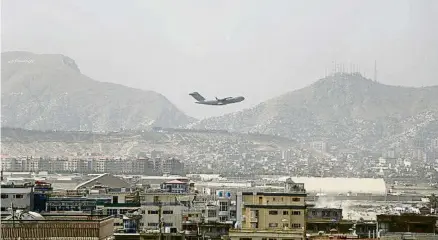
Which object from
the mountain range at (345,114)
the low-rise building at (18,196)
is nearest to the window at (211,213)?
the low-rise building at (18,196)

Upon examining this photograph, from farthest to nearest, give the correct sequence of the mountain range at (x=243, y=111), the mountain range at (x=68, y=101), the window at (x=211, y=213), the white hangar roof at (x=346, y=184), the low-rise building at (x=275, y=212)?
1. the mountain range at (x=68, y=101)
2. the mountain range at (x=243, y=111)
3. the white hangar roof at (x=346, y=184)
4. the window at (x=211, y=213)
5. the low-rise building at (x=275, y=212)

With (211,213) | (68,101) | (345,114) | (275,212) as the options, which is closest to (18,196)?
(211,213)

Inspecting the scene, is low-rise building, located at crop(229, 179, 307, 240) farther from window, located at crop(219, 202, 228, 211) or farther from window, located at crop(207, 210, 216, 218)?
window, located at crop(219, 202, 228, 211)

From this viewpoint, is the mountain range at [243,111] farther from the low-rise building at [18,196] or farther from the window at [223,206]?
the low-rise building at [18,196]

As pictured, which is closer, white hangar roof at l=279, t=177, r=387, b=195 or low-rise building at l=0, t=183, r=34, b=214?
low-rise building at l=0, t=183, r=34, b=214

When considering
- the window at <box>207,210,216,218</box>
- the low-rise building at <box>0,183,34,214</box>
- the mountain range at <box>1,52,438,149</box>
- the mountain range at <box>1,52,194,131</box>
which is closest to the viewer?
the low-rise building at <box>0,183,34,214</box>

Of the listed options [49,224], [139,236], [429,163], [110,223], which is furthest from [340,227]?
[429,163]

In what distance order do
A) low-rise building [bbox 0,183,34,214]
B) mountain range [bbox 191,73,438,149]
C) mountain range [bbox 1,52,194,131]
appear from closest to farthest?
low-rise building [bbox 0,183,34,214] → mountain range [bbox 191,73,438,149] → mountain range [bbox 1,52,194,131]

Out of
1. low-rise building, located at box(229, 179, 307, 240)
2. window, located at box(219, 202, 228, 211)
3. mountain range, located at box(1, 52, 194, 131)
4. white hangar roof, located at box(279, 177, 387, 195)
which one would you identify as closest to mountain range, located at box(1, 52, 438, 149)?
mountain range, located at box(1, 52, 194, 131)

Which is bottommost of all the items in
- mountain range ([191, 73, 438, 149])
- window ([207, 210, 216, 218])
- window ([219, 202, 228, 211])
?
window ([207, 210, 216, 218])
